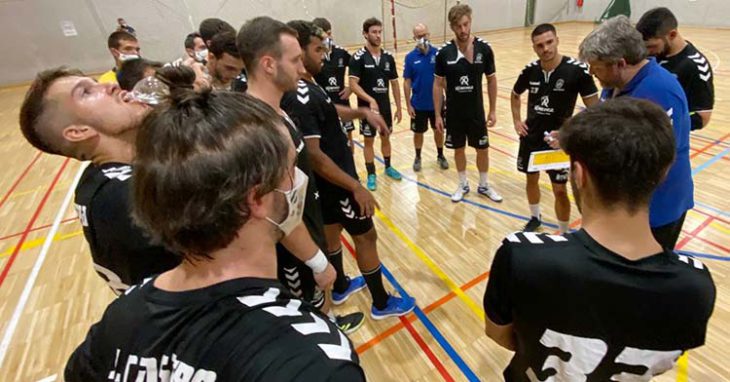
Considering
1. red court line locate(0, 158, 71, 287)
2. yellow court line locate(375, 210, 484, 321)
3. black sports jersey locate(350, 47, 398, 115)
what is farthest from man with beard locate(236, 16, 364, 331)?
red court line locate(0, 158, 71, 287)

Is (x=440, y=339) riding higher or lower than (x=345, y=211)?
lower

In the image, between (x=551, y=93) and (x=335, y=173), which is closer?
(x=335, y=173)

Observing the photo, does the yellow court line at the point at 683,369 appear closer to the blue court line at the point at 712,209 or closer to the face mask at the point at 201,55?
the blue court line at the point at 712,209

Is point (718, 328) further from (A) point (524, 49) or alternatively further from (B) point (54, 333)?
(A) point (524, 49)

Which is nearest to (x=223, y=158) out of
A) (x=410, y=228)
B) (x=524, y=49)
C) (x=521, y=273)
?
(x=521, y=273)

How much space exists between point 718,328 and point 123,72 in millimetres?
4550

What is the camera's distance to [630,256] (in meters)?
1.01

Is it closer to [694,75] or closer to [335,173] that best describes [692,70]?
[694,75]

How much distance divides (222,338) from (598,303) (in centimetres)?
104

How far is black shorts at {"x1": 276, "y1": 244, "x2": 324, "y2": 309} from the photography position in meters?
2.02

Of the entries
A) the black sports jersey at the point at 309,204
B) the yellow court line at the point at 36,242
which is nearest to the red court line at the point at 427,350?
the black sports jersey at the point at 309,204

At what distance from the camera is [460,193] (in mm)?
4543

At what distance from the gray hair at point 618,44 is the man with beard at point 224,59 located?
91.3 inches

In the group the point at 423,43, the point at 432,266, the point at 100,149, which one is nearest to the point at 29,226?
the point at 100,149
